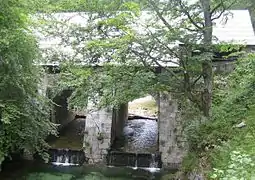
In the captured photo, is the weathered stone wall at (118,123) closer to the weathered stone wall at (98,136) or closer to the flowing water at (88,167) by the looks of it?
the flowing water at (88,167)

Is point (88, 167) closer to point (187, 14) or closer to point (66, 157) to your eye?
point (66, 157)

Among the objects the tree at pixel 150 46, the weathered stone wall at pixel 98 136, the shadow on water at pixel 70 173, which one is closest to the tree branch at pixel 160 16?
the tree at pixel 150 46

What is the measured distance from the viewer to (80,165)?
48.5ft

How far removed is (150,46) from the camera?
31.9 ft

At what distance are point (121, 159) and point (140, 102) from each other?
41.5 ft

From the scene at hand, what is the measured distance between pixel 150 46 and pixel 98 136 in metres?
6.39

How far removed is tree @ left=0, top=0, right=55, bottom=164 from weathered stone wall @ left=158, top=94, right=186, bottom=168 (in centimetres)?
497

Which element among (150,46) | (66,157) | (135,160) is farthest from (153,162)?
(150,46)

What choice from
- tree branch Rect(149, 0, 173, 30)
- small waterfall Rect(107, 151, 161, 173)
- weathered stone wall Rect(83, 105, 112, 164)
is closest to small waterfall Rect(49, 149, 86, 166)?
weathered stone wall Rect(83, 105, 112, 164)

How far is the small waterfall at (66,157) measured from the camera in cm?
1498

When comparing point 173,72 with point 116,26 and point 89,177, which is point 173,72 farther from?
point 89,177

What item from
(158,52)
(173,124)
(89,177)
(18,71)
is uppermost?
(158,52)

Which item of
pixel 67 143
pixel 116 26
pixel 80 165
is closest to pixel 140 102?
pixel 67 143

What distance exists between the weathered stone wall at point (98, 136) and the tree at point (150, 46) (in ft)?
13.7
